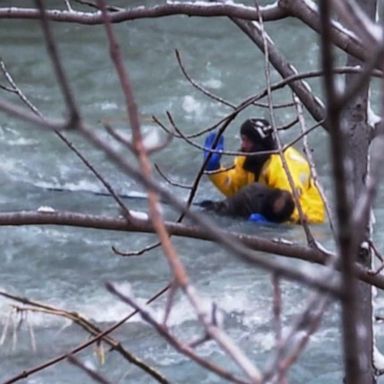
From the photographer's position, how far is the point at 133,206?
6090 millimetres

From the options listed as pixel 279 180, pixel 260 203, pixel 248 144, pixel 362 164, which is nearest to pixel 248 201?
pixel 260 203

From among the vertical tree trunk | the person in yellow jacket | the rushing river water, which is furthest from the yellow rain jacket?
the vertical tree trunk

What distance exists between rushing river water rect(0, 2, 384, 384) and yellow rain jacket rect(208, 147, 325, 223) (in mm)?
109

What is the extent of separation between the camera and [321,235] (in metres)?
5.78

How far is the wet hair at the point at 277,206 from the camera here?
5.93m

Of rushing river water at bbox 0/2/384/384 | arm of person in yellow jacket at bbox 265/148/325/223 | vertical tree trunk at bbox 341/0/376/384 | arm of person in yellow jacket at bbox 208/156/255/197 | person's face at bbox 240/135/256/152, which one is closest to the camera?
vertical tree trunk at bbox 341/0/376/384

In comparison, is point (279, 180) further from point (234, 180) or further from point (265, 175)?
point (234, 180)

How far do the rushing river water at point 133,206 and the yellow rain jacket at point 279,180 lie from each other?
11 centimetres

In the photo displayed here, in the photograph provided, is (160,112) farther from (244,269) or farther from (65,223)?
(65,223)

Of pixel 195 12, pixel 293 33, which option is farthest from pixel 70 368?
pixel 293 33

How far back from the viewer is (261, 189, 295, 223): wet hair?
5926 millimetres

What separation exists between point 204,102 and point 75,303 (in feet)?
8.45

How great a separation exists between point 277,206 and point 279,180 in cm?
15

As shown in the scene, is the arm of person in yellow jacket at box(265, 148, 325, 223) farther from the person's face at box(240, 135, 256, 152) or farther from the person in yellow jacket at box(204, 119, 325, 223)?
the person's face at box(240, 135, 256, 152)
